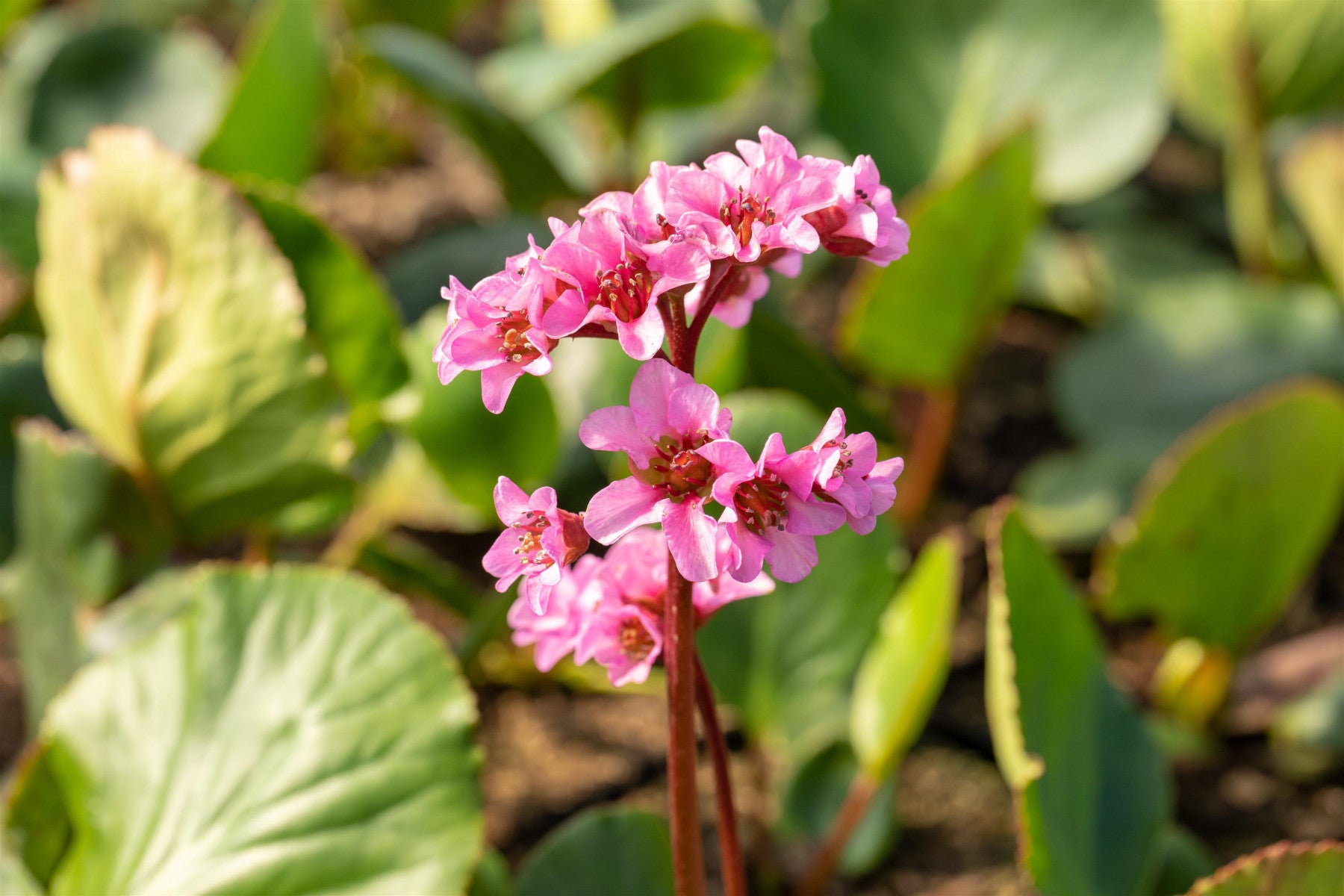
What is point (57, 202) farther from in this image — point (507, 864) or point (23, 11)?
point (23, 11)

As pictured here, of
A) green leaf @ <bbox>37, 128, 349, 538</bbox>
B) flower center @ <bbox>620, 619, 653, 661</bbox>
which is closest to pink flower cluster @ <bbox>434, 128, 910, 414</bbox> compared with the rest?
flower center @ <bbox>620, 619, 653, 661</bbox>

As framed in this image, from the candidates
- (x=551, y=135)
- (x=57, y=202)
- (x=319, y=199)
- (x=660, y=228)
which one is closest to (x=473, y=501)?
(x=57, y=202)

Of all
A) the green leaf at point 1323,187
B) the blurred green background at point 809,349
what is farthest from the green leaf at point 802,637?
the green leaf at point 1323,187

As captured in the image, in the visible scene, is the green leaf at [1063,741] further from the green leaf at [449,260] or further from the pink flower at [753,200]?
the green leaf at [449,260]

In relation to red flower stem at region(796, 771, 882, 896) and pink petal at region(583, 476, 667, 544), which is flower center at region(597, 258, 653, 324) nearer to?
pink petal at region(583, 476, 667, 544)

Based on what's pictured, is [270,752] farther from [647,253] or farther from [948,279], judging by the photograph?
[948,279]

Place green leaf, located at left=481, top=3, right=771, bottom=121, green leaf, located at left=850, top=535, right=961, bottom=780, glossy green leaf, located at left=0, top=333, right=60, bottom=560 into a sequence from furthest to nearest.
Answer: green leaf, located at left=481, top=3, right=771, bottom=121 → glossy green leaf, located at left=0, top=333, right=60, bottom=560 → green leaf, located at left=850, top=535, right=961, bottom=780
